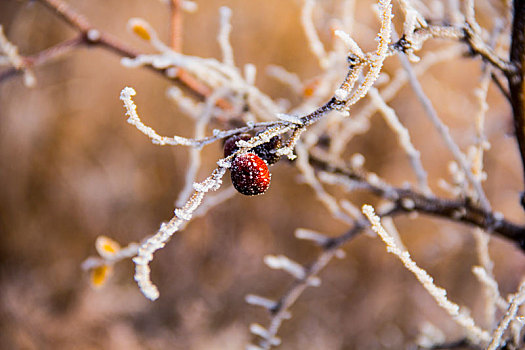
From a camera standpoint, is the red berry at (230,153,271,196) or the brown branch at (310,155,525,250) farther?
the brown branch at (310,155,525,250)

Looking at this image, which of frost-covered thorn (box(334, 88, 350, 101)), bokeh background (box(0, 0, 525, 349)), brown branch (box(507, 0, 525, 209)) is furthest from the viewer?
bokeh background (box(0, 0, 525, 349))

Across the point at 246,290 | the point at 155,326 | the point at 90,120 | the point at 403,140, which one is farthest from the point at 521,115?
the point at 90,120

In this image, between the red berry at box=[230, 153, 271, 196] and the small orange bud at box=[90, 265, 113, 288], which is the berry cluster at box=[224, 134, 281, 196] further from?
the small orange bud at box=[90, 265, 113, 288]

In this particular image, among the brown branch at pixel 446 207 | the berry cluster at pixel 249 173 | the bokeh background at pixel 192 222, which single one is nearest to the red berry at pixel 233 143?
the berry cluster at pixel 249 173

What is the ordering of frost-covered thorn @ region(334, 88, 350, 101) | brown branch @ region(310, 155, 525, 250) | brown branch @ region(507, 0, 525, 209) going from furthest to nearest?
brown branch @ region(310, 155, 525, 250), brown branch @ region(507, 0, 525, 209), frost-covered thorn @ region(334, 88, 350, 101)

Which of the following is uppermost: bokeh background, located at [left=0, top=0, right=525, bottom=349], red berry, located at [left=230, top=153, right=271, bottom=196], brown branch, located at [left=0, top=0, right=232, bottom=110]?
bokeh background, located at [left=0, top=0, right=525, bottom=349]

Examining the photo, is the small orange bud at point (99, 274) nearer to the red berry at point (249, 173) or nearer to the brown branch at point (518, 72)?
the red berry at point (249, 173)

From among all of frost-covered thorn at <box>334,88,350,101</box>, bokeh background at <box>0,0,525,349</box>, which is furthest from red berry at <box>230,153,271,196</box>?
bokeh background at <box>0,0,525,349</box>

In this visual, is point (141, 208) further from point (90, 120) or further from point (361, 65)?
point (361, 65)
